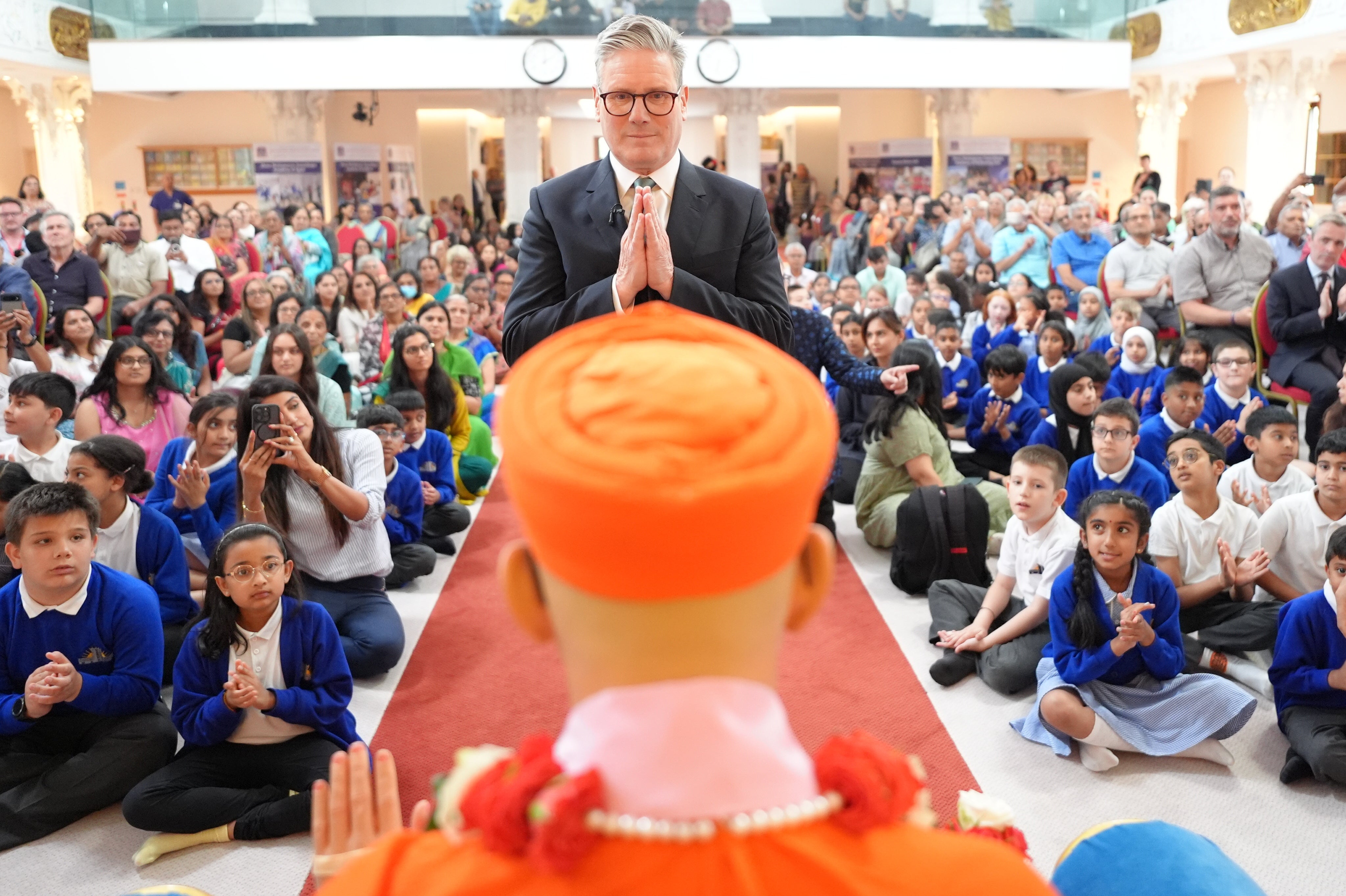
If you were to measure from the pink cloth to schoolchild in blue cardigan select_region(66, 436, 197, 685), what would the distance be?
2.91 m

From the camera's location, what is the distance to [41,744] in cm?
283

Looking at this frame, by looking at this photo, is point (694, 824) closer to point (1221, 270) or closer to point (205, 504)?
point (205, 504)

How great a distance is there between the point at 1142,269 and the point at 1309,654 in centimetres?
453

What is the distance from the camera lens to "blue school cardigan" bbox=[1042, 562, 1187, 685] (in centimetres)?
296

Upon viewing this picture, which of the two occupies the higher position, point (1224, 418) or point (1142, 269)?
point (1142, 269)

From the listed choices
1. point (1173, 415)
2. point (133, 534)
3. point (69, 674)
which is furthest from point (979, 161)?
point (69, 674)

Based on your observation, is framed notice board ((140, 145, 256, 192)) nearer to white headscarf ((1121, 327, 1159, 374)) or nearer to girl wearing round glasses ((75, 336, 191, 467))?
girl wearing round glasses ((75, 336, 191, 467))

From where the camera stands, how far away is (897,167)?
618 inches

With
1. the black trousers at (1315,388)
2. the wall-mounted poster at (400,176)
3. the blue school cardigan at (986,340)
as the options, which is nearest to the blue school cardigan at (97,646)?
the black trousers at (1315,388)

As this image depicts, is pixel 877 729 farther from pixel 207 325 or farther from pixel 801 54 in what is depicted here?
pixel 801 54

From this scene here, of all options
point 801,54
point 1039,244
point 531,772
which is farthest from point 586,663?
point 801,54

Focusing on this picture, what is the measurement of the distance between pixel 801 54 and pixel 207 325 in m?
9.39

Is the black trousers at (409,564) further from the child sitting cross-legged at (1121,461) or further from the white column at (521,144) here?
the white column at (521,144)

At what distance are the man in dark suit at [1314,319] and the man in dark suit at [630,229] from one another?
432 centimetres
